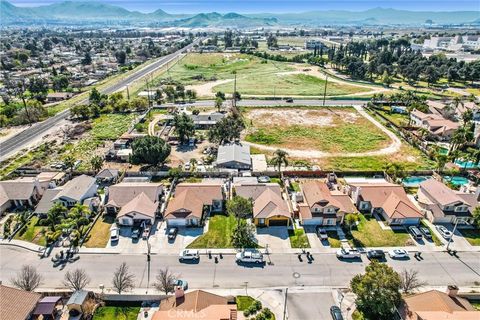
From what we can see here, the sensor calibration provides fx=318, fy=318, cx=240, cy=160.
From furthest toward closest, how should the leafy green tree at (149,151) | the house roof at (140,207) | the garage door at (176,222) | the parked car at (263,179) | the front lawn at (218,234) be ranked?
the leafy green tree at (149,151) → the parked car at (263,179) → the house roof at (140,207) → the garage door at (176,222) → the front lawn at (218,234)

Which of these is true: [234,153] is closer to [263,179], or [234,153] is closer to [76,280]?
[263,179]

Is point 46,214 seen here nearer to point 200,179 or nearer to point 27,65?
point 200,179

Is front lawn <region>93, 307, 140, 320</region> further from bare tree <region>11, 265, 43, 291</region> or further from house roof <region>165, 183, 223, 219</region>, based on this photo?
house roof <region>165, 183, 223, 219</region>

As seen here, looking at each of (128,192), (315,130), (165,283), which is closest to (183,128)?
(128,192)

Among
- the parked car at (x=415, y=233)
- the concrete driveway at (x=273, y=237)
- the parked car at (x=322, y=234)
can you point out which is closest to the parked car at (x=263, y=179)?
the concrete driveway at (x=273, y=237)

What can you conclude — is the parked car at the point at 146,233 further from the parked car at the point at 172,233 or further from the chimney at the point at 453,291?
the chimney at the point at 453,291

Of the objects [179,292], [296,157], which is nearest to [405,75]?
[296,157]

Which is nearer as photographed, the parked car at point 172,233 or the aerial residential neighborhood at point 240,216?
the aerial residential neighborhood at point 240,216
